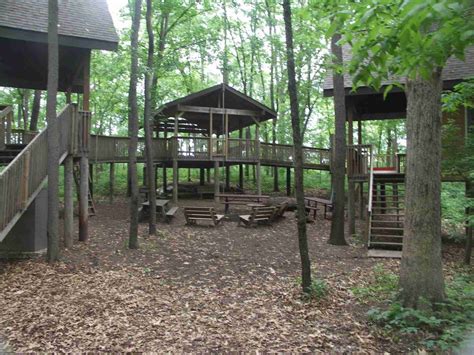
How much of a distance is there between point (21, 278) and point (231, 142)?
1478 cm

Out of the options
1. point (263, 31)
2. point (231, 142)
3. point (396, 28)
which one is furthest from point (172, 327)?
point (263, 31)

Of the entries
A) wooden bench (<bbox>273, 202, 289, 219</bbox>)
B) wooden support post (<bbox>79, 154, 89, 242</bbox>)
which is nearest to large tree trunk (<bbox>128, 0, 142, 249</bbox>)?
wooden support post (<bbox>79, 154, 89, 242</bbox>)

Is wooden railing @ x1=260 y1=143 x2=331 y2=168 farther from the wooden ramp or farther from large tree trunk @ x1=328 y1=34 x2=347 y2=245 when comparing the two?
the wooden ramp

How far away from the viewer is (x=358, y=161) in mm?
14008

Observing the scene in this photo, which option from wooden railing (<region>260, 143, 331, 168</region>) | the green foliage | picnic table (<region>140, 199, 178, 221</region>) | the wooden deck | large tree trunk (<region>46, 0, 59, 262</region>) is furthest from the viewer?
wooden railing (<region>260, 143, 331, 168</region>)

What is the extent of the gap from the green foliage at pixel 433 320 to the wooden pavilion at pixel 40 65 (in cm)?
686

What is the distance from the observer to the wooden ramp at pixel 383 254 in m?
10.4

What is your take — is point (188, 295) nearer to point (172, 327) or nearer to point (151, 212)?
point (172, 327)

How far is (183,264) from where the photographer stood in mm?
9055

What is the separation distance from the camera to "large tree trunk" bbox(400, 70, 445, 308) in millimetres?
5637

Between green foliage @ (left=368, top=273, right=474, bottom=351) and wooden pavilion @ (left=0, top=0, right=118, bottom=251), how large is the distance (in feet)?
22.5

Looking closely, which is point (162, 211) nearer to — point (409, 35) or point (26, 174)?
point (26, 174)

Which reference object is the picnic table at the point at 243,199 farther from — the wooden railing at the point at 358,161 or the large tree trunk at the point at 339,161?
the large tree trunk at the point at 339,161

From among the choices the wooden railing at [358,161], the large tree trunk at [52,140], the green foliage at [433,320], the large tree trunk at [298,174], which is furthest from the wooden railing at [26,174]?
the wooden railing at [358,161]
